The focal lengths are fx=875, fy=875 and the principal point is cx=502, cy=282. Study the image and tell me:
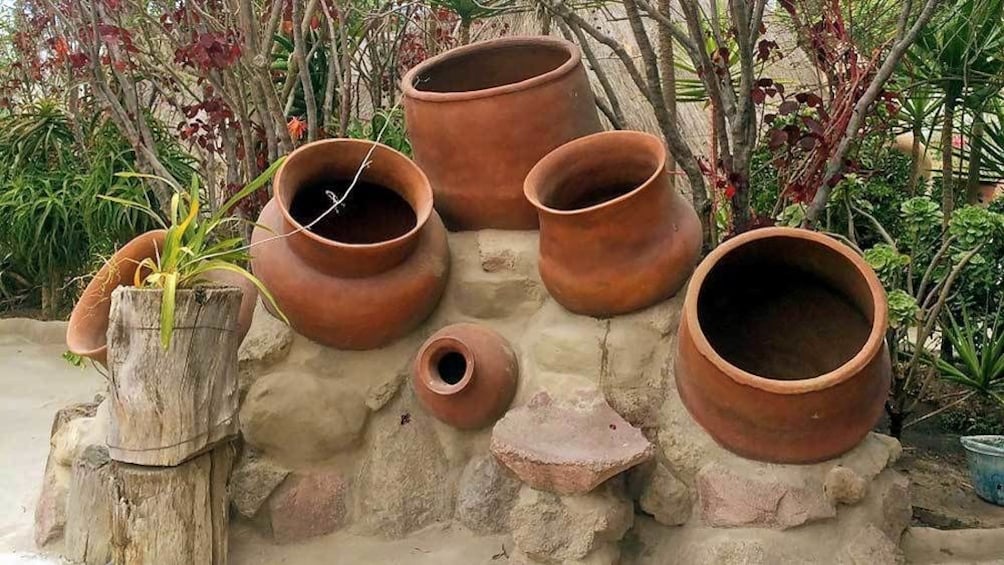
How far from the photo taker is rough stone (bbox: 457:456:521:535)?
251cm

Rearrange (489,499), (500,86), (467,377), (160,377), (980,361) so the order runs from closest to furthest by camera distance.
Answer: (160,377) → (467,377) → (489,499) → (500,86) → (980,361)

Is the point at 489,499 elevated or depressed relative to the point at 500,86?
depressed

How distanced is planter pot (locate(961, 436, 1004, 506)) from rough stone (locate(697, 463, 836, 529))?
3.50 feet

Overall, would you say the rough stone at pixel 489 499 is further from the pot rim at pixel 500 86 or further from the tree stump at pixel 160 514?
the pot rim at pixel 500 86

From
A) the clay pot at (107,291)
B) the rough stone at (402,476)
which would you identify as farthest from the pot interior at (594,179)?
the clay pot at (107,291)

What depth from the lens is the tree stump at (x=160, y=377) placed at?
216 cm

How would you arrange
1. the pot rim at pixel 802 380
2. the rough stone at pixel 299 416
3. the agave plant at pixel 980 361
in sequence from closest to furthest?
the pot rim at pixel 802 380 → the rough stone at pixel 299 416 → the agave plant at pixel 980 361

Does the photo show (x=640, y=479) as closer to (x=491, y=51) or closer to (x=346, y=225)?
(x=346, y=225)

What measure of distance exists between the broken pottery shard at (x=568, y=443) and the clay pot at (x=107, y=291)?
0.92 m

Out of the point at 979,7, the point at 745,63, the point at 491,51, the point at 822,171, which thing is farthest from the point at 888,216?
the point at 491,51

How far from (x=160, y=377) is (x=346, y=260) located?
22.7 inches

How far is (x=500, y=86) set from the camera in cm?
292

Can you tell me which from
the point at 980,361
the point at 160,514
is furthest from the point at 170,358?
the point at 980,361

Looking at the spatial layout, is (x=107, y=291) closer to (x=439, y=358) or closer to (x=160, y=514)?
(x=160, y=514)
